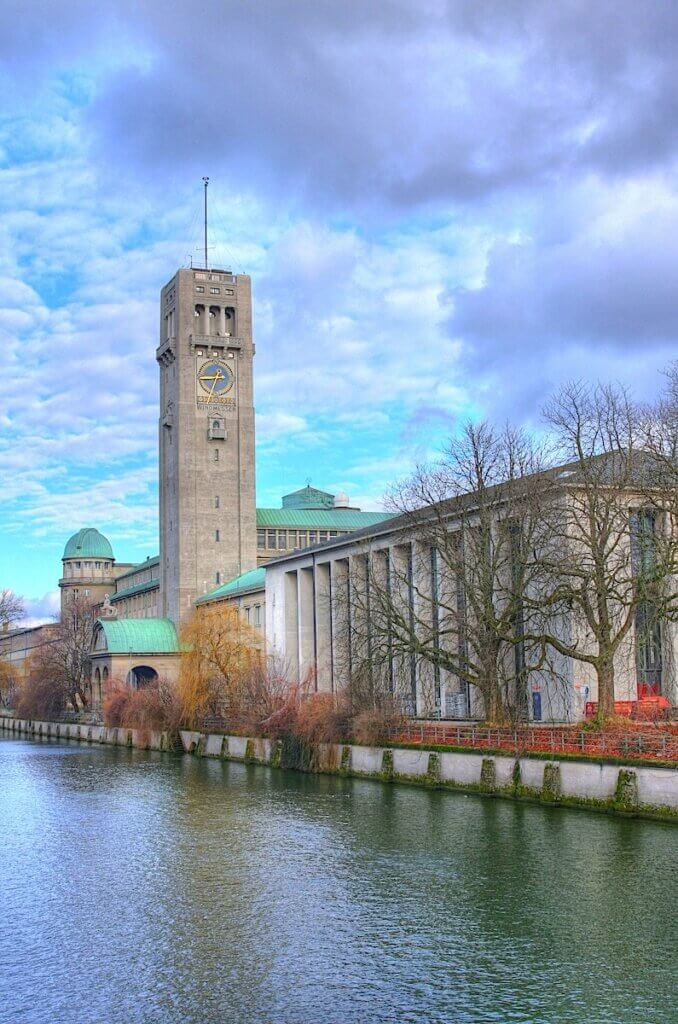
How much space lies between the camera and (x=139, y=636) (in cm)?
11162

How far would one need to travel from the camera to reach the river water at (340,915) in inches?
813

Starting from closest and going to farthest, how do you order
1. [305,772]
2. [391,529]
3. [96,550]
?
[305,772], [391,529], [96,550]

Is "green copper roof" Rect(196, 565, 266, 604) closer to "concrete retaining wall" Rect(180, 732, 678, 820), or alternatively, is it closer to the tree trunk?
"concrete retaining wall" Rect(180, 732, 678, 820)

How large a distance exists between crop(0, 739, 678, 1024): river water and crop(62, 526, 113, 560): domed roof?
14432 centimetres

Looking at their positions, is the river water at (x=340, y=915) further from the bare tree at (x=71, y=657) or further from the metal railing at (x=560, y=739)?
the bare tree at (x=71, y=657)

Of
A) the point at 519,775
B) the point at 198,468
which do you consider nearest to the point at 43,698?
the point at 198,468

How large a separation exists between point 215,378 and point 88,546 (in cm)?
7616

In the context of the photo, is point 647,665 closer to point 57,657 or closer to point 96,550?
point 57,657

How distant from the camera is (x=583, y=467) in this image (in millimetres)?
45562

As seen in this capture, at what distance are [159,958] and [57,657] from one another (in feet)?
321

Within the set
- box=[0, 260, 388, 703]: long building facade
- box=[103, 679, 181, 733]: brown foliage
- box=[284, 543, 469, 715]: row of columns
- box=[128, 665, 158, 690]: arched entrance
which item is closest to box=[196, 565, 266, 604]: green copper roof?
box=[0, 260, 388, 703]: long building facade

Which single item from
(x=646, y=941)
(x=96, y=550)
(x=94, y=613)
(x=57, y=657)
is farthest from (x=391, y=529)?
(x=96, y=550)

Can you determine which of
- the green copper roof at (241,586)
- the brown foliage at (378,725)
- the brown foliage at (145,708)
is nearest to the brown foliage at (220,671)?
the brown foliage at (145,708)

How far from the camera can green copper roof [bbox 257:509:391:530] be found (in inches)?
5034
